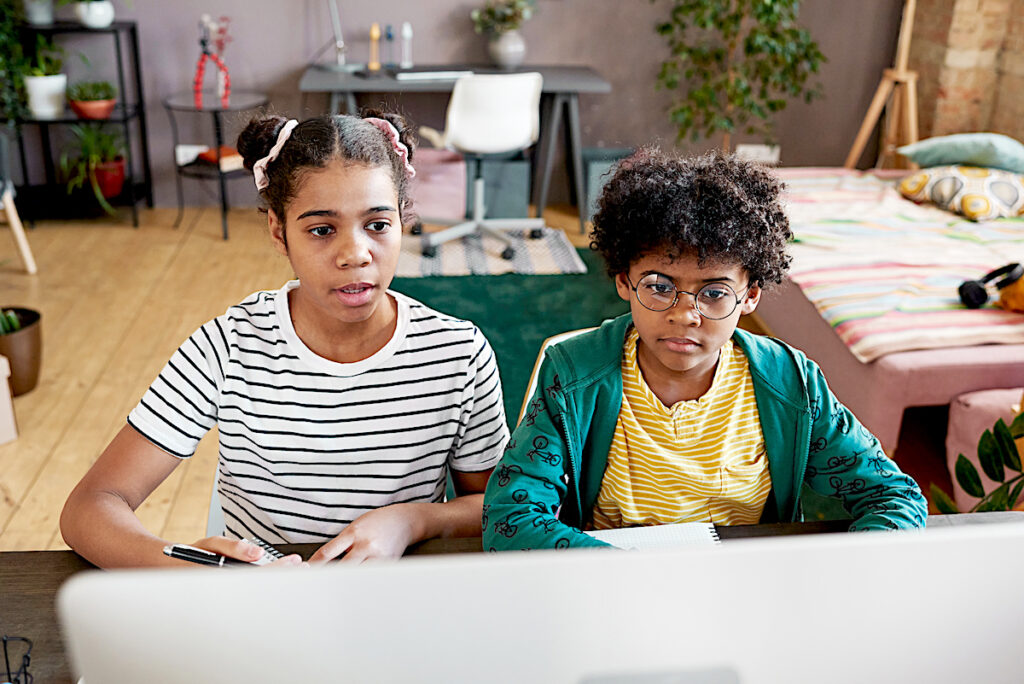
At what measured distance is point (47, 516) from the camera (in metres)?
2.29

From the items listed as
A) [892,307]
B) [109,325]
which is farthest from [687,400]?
[109,325]

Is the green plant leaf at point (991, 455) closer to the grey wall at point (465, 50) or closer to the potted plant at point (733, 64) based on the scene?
the potted plant at point (733, 64)

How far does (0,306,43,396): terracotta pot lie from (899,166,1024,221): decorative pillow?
10.5 feet

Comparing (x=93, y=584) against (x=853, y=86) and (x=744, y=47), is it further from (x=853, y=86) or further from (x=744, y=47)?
(x=853, y=86)

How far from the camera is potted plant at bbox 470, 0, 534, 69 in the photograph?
179 inches

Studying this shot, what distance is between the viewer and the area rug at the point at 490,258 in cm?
404

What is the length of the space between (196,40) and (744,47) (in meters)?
2.73

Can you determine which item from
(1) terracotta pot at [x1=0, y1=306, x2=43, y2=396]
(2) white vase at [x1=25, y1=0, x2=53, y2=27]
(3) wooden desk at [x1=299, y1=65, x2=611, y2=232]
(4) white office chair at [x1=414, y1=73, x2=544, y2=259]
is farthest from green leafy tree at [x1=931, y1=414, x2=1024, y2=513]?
(2) white vase at [x1=25, y1=0, x2=53, y2=27]

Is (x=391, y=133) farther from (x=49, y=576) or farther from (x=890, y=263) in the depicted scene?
(x=890, y=263)

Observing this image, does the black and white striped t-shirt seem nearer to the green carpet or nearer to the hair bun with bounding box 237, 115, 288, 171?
the hair bun with bounding box 237, 115, 288, 171

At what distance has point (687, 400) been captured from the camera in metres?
1.19

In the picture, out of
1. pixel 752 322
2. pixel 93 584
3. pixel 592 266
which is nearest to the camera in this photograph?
pixel 93 584

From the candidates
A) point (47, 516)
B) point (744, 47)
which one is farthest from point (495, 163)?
point (47, 516)

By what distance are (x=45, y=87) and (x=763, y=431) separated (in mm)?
4188
